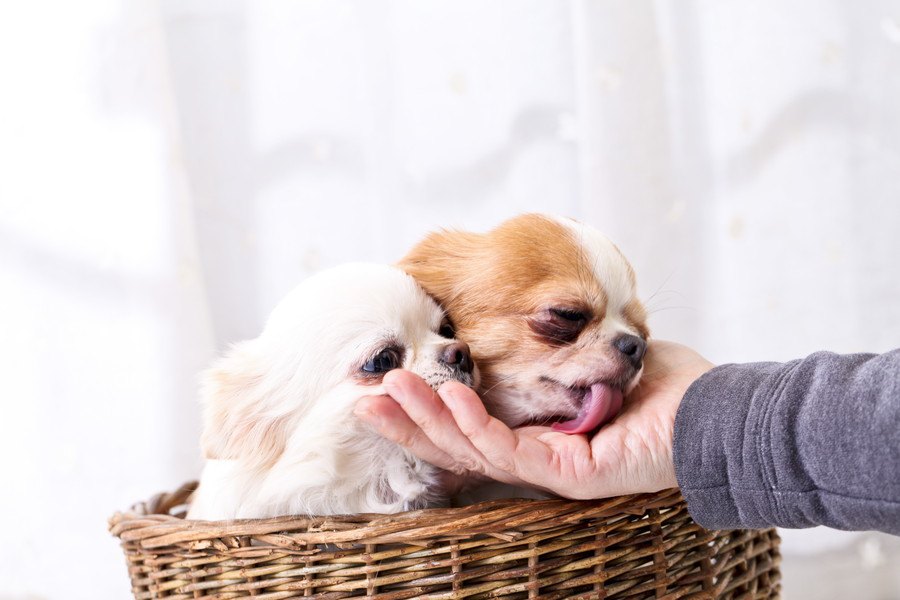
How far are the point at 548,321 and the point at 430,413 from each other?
268 mm

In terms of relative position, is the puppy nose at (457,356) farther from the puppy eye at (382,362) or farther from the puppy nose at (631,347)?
the puppy nose at (631,347)

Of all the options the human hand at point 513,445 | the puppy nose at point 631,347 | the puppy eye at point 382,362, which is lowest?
the human hand at point 513,445

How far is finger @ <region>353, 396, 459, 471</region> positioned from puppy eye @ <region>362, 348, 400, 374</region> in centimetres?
9

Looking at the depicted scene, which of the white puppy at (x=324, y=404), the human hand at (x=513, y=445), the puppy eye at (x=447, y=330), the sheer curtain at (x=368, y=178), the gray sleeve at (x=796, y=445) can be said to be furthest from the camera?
the sheer curtain at (x=368, y=178)

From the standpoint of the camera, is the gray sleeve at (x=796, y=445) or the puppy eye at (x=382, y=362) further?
the puppy eye at (x=382, y=362)

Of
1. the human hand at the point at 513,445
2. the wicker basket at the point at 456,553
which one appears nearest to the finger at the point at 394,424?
the human hand at the point at 513,445

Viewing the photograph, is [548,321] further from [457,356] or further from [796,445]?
[796,445]

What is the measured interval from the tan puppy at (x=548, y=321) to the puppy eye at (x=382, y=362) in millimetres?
145

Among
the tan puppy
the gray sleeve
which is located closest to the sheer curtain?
the tan puppy

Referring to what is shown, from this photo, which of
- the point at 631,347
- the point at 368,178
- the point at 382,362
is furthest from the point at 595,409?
the point at 368,178

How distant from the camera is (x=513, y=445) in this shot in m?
1.10

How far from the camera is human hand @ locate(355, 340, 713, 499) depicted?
1077 mm

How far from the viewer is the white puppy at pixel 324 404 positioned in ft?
3.90

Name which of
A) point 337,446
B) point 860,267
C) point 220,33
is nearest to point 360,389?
point 337,446
